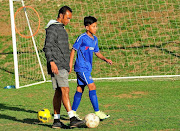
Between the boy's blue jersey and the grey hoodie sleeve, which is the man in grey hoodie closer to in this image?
the grey hoodie sleeve

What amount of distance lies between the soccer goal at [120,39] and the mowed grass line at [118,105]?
1646mm

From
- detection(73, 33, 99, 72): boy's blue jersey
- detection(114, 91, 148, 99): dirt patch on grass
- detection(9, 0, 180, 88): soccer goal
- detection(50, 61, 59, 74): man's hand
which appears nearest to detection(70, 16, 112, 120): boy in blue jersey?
detection(73, 33, 99, 72): boy's blue jersey

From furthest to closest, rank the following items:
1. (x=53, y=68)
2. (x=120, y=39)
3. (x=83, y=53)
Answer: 1. (x=120, y=39)
2. (x=83, y=53)
3. (x=53, y=68)

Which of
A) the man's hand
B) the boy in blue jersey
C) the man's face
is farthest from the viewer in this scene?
the boy in blue jersey

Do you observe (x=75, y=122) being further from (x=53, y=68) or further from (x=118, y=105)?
(x=118, y=105)

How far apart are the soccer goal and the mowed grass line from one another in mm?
1646

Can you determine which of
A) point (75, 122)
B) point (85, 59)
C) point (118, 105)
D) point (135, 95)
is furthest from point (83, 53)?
point (135, 95)

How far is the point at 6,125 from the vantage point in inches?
259

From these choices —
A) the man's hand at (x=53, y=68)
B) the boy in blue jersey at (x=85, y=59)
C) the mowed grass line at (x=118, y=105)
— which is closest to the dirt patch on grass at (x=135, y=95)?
the mowed grass line at (x=118, y=105)

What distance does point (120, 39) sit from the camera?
17172 mm

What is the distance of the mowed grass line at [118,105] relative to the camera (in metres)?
6.37

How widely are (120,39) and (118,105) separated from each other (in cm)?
921

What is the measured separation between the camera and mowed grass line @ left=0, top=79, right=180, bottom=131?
637cm

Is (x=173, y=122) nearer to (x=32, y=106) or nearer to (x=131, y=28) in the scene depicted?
(x=32, y=106)
